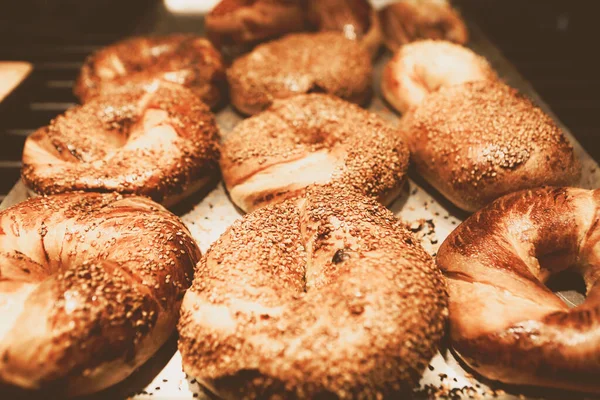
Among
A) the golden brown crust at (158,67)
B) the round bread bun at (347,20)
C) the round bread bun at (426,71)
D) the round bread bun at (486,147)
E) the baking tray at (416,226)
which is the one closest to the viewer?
the baking tray at (416,226)

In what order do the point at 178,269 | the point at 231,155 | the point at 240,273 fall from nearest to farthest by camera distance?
1. the point at 240,273
2. the point at 178,269
3. the point at 231,155

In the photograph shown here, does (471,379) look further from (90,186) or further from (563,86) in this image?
(563,86)

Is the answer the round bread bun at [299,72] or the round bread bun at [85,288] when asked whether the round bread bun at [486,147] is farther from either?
the round bread bun at [85,288]

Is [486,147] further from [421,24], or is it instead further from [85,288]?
[85,288]

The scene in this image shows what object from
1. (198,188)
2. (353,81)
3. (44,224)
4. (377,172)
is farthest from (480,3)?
(44,224)

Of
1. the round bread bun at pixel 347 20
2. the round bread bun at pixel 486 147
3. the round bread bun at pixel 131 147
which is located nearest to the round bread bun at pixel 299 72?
the round bread bun at pixel 347 20
